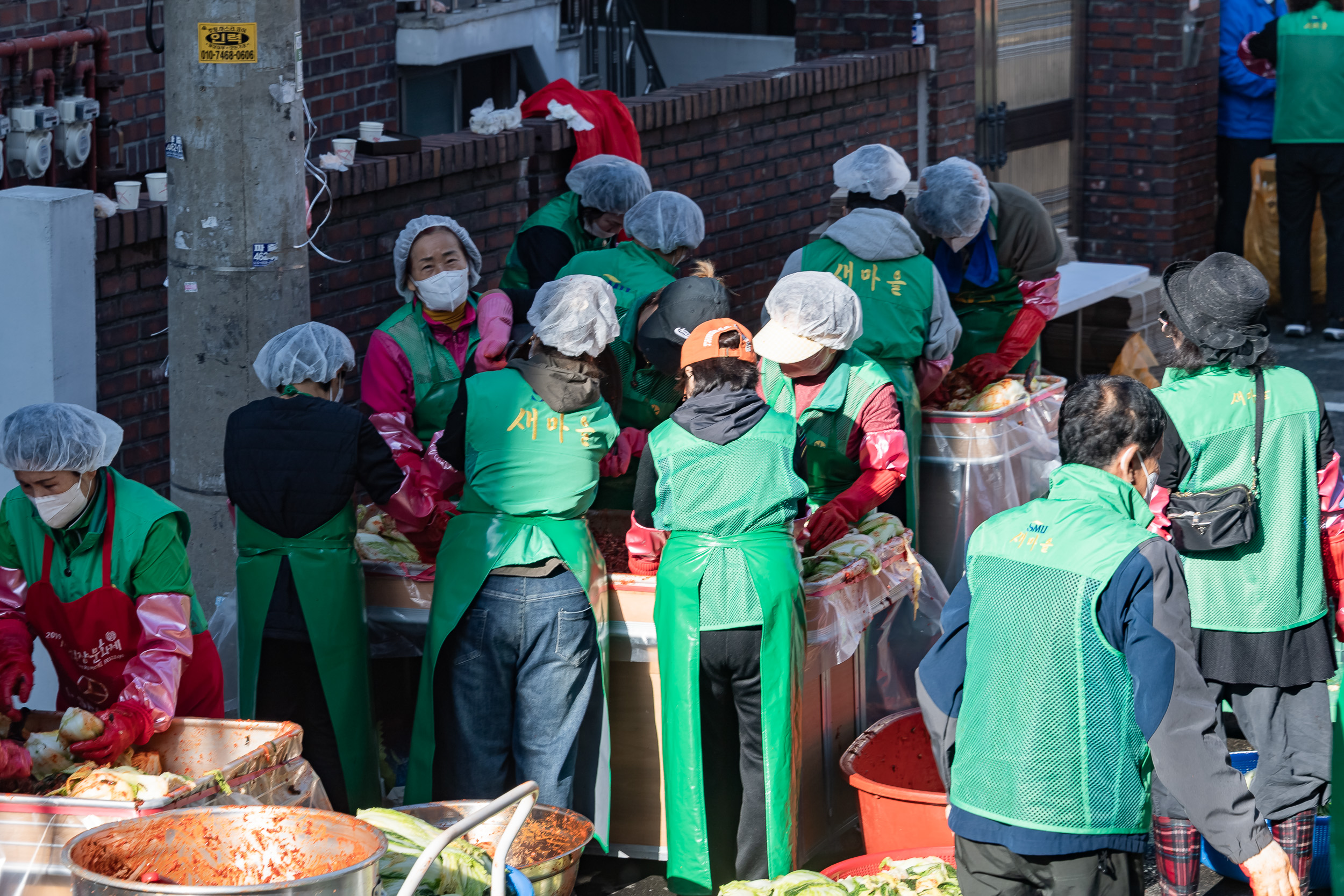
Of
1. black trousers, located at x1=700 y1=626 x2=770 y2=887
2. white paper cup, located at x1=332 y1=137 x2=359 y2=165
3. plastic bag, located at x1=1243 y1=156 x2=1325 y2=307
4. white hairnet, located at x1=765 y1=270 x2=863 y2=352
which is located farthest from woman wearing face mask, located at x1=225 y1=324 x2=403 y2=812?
plastic bag, located at x1=1243 y1=156 x2=1325 y2=307

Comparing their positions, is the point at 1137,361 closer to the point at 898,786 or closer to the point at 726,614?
the point at 898,786

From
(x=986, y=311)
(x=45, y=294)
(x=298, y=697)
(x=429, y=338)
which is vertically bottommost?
(x=298, y=697)

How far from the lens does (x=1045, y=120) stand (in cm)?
1212

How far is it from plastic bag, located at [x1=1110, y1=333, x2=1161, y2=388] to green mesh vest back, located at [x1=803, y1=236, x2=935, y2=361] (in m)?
2.77

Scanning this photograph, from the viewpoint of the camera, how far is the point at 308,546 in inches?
193

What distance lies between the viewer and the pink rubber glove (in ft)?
18.8

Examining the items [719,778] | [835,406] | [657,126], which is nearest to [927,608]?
[835,406]

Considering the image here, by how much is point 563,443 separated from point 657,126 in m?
4.38

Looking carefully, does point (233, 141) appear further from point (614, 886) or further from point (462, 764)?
point (614, 886)

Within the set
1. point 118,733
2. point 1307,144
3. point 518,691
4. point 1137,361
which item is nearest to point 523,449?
point 518,691

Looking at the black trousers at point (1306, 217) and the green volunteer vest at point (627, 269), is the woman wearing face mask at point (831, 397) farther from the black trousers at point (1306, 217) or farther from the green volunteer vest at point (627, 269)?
the black trousers at point (1306, 217)

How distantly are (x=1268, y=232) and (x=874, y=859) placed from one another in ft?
29.6

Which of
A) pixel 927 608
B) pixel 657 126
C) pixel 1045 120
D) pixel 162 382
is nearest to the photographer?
pixel 927 608

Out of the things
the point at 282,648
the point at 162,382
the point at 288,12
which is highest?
the point at 288,12
